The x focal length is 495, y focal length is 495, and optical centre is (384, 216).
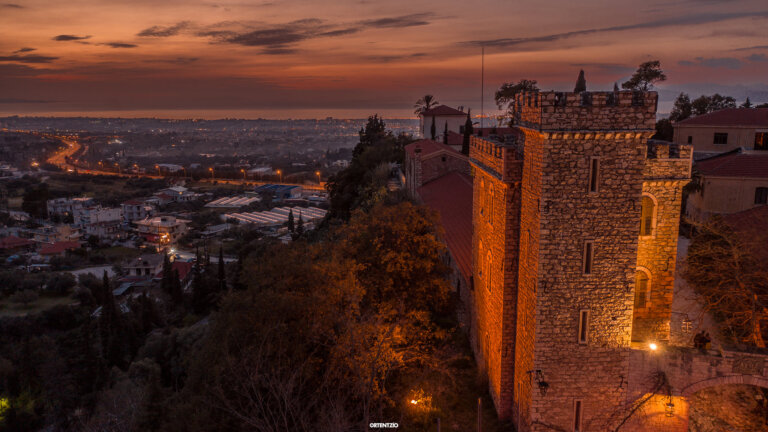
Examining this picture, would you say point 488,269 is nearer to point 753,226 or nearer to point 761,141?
point 753,226

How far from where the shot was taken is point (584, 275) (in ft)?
43.2

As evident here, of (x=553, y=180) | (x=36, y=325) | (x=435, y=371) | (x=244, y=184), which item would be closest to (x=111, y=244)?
(x=36, y=325)

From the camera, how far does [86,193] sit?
147 m

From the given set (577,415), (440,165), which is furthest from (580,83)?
(440,165)

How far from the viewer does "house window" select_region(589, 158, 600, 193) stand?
12703mm

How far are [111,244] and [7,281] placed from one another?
99.3 feet

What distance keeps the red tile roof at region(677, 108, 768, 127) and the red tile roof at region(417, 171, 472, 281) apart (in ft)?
74.3

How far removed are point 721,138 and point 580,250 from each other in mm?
37703

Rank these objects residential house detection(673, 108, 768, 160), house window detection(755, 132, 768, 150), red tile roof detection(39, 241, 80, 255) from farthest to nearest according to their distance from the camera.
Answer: red tile roof detection(39, 241, 80, 255) < residential house detection(673, 108, 768, 160) < house window detection(755, 132, 768, 150)

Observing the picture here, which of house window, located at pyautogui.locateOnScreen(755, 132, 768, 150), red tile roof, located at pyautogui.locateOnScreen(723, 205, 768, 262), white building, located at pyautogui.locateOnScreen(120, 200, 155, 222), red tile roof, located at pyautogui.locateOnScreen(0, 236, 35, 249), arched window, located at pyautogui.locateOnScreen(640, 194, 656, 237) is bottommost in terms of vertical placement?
red tile roof, located at pyautogui.locateOnScreen(0, 236, 35, 249)

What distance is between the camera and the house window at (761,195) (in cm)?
3112

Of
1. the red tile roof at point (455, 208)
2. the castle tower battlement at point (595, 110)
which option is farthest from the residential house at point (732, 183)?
the castle tower battlement at point (595, 110)

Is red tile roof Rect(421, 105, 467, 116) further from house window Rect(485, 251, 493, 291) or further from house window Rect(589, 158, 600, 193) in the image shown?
house window Rect(589, 158, 600, 193)

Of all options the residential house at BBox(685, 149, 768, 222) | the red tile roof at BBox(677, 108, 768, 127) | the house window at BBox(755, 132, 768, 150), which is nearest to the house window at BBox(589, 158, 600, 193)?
the residential house at BBox(685, 149, 768, 222)
